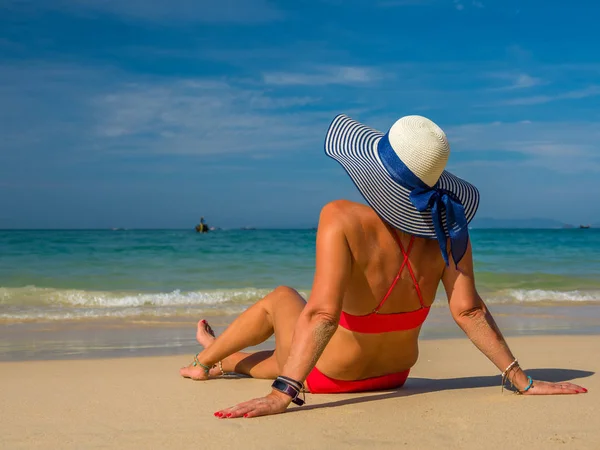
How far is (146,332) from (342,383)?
3.54 metres

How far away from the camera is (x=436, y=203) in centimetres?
277

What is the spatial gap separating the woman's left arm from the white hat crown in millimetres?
381

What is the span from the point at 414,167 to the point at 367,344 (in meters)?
0.82

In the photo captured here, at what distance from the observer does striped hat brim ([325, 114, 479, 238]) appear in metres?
2.77

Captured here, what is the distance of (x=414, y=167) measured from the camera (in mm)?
2750

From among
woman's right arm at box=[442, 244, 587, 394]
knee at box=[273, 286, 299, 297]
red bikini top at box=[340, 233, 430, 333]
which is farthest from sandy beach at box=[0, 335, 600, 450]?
knee at box=[273, 286, 299, 297]

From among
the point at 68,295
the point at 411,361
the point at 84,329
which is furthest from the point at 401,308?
the point at 68,295

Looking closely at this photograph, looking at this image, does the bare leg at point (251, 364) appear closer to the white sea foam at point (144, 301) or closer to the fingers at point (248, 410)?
the fingers at point (248, 410)

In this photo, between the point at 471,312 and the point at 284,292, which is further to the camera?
the point at 284,292

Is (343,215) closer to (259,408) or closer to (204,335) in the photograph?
(259,408)

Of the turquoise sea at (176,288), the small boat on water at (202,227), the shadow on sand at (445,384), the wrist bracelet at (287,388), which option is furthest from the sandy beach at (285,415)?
the small boat on water at (202,227)

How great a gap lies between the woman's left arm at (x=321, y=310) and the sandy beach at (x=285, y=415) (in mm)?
104

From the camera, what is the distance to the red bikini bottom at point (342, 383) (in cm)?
320

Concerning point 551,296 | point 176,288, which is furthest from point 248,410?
point 176,288
